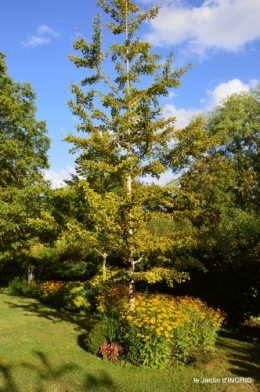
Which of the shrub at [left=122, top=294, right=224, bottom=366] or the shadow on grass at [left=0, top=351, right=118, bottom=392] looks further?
the shrub at [left=122, top=294, right=224, bottom=366]

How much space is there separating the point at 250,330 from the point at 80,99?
26.5 ft

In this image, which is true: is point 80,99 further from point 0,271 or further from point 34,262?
point 0,271

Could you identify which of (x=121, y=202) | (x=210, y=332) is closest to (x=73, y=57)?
(x=121, y=202)

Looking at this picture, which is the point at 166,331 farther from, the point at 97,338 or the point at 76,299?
the point at 76,299

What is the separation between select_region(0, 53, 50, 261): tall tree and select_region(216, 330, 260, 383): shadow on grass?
7.26 meters

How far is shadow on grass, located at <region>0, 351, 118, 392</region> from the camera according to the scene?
580cm

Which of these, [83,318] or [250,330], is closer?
[250,330]

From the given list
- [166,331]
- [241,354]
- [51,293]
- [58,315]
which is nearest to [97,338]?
[166,331]

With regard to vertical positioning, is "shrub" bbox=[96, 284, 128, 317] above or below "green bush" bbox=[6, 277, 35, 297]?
above

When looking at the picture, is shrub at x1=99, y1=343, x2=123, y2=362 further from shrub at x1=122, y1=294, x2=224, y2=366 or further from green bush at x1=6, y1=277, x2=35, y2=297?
green bush at x1=6, y1=277, x2=35, y2=297

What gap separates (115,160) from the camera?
8305 millimetres

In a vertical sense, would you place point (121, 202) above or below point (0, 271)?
above

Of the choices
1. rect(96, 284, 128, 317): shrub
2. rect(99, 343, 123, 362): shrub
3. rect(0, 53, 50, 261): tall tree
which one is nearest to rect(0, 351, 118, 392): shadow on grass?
rect(99, 343, 123, 362): shrub

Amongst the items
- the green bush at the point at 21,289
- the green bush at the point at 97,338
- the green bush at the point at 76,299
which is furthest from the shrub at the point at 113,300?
the green bush at the point at 21,289
